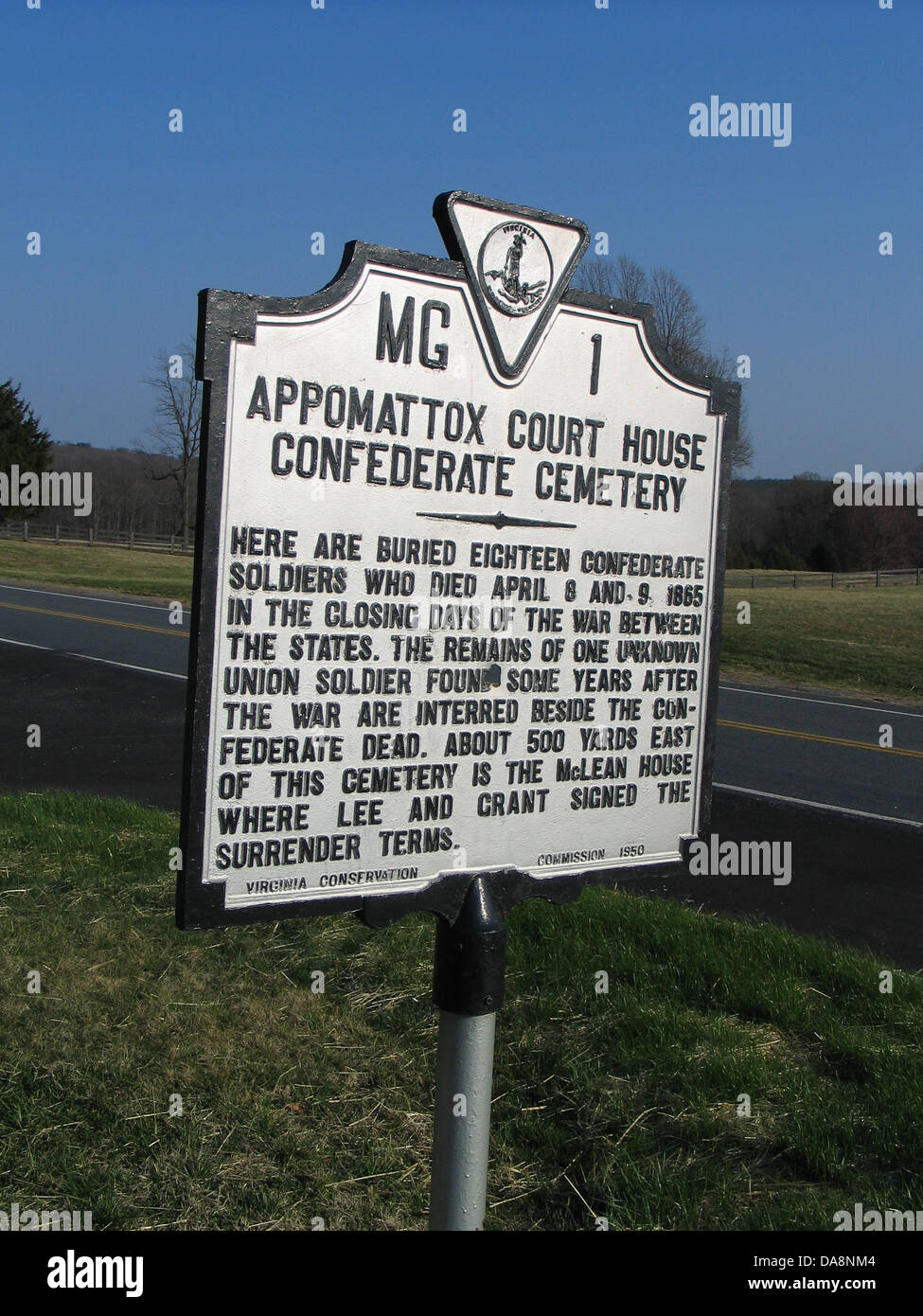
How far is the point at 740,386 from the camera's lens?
11.0 ft

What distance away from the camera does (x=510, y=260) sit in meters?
2.77

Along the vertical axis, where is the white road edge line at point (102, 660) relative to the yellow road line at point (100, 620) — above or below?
below

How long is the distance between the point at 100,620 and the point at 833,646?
12808mm

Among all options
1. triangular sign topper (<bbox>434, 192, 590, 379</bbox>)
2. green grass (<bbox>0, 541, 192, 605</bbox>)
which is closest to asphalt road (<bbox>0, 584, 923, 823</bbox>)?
green grass (<bbox>0, 541, 192, 605</bbox>)

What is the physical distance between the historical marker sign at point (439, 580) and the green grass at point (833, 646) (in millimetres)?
14242

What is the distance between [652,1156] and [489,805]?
1.53 metres

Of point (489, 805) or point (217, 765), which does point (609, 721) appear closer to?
point (489, 805)

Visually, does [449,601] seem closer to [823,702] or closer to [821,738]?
[821,738]

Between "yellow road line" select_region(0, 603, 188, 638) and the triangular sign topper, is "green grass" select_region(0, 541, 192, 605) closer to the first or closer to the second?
"yellow road line" select_region(0, 603, 188, 638)

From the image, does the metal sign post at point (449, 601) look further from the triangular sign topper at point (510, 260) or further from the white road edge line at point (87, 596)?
the white road edge line at point (87, 596)

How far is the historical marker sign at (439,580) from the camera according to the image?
2.52 m

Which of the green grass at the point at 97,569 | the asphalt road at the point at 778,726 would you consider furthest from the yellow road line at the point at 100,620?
the green grass at the point at 97,569

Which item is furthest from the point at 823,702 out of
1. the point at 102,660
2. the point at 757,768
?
the point at 102,660
